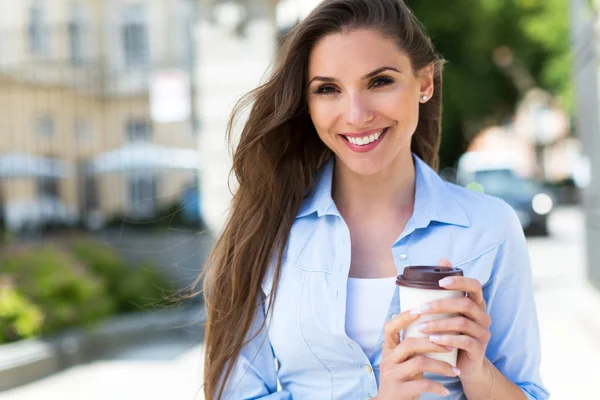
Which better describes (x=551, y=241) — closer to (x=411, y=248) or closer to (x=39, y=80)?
(x=39, y=80)

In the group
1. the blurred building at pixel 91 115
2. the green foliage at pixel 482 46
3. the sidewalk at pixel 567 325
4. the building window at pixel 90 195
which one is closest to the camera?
the sidewalk at pixel 567 325

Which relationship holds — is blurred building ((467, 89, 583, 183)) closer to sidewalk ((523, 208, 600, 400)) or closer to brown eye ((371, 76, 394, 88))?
sidewalk ((523, 208, 600, 400))

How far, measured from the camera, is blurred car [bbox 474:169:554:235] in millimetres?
17125

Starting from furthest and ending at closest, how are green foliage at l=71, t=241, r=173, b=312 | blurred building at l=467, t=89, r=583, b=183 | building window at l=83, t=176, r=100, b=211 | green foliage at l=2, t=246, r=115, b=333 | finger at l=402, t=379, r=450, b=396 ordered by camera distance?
blurred building at l=467, t=89, r=583, b=183, building window at l=83, t=176, r=100, b=211, green foliage at l=71, t=241, r=173, b=312, green foliage at l=2, t=246, r=115, b=333, finger at l=402, t=379, r=450, b=396

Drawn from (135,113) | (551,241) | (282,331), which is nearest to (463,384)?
(282,331)

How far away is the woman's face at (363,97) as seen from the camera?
1.90 m

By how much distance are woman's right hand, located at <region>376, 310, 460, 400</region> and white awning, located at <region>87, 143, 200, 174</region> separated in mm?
10723

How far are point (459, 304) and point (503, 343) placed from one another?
458 mm

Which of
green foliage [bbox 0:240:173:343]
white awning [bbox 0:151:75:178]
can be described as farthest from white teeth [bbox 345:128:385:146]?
white awning [bbox 0:151:75:178]

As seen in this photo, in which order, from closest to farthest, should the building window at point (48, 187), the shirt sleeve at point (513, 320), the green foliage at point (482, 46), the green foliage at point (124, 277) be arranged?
the shirt sleeve at point (513, 320)
the green foliage at point (124, 277)
the building window at point (48, 187)
the green foliage at point (482, 46)

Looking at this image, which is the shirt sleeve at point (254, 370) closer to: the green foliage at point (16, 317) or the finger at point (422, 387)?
the finger at point (422, 387)

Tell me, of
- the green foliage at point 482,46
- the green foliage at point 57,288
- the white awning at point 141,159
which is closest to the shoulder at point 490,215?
the green foliage at point 57,288

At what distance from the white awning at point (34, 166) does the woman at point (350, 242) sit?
477 inches

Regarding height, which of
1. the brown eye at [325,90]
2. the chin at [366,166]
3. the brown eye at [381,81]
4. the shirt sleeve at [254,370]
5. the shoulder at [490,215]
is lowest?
the shirt sleeve at [254,370]
